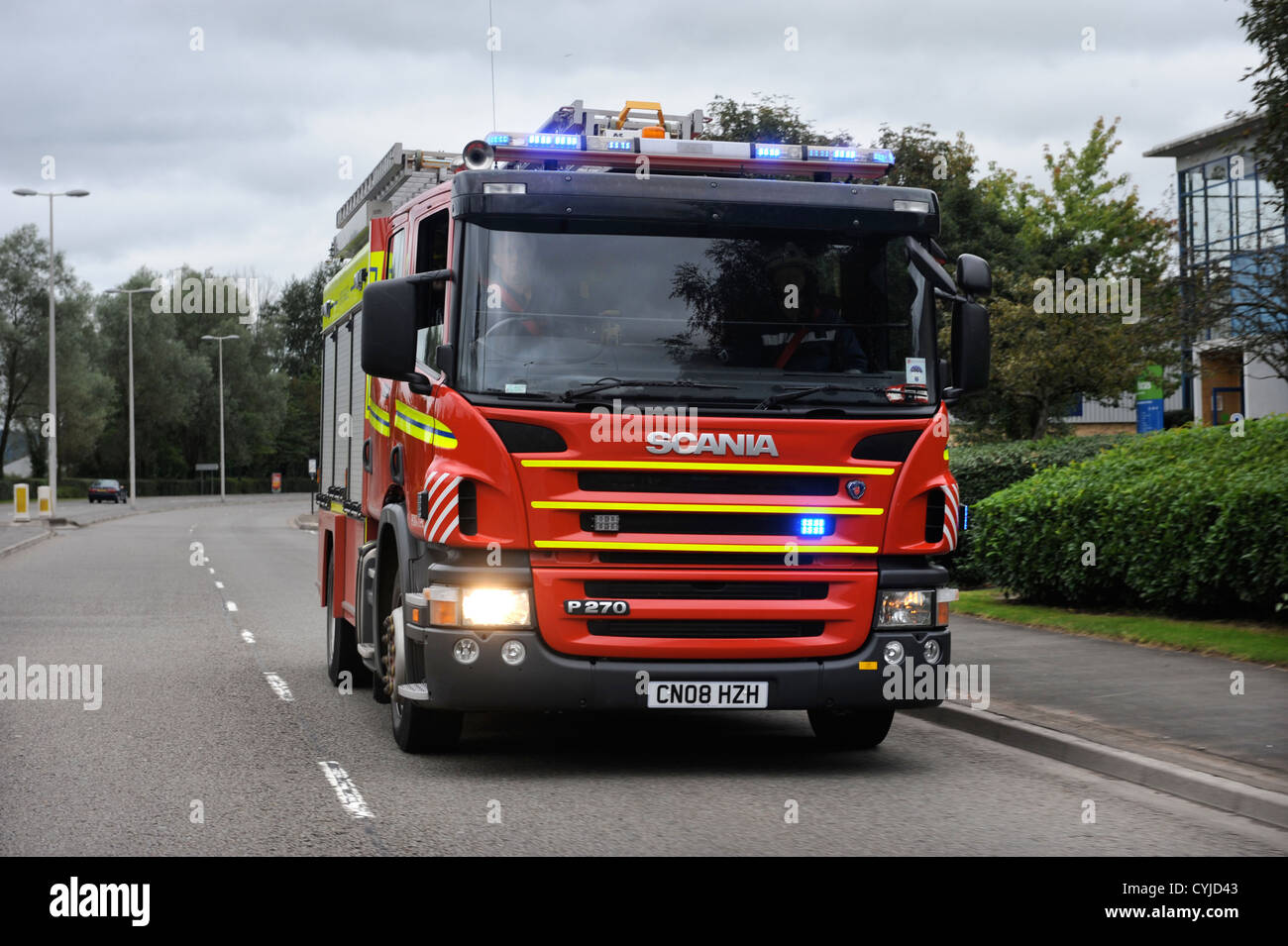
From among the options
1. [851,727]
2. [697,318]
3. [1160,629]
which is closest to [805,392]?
[697,318]

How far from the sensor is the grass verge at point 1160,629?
1205 centimetres

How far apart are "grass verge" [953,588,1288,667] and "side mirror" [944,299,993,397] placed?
463cm

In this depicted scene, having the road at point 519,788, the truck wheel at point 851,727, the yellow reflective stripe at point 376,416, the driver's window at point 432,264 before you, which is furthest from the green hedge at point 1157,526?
the driver's window at point 432,264

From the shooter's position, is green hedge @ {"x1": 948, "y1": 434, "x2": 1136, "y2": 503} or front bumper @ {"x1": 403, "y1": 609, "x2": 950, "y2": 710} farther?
green hedge @ {"x1": 948, "y1": 434, "x2": 1136, "y2": 503}

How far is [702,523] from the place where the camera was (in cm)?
766

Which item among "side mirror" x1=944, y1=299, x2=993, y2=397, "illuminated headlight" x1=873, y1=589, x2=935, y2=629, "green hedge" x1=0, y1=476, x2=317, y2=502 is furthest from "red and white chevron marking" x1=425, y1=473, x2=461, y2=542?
"green hedge" x1=0, y1=476, x2=317, y2=502

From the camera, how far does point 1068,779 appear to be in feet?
26.7

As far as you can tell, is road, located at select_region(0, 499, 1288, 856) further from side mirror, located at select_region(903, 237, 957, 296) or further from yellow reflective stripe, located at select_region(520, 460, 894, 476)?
side mirror, located at select_region(903, 237, 957, 296)

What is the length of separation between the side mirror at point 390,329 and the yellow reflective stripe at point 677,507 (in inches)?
40.6

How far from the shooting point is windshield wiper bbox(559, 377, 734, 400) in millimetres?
7594
